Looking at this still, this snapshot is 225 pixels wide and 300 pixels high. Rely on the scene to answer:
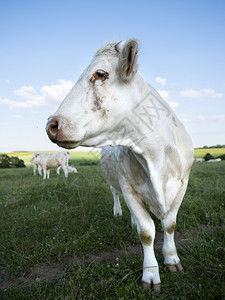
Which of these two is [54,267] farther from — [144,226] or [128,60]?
[128,60]

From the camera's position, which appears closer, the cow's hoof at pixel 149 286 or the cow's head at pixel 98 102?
the cow's head at pixel 98 102

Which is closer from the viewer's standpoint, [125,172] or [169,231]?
[125,172]

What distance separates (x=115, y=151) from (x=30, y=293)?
6.18 feet

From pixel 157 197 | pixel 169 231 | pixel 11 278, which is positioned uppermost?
pixel 157 197

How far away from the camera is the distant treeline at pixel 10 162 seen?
23688mm

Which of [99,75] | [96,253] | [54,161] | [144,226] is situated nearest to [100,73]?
[99,75]

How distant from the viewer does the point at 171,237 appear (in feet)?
10.0

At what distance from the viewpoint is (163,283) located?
2734 millimetres

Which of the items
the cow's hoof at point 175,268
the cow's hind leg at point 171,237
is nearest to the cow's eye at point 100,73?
the cow's hind leg at point 171,237

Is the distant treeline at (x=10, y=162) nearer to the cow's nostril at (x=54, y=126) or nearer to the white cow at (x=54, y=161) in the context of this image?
the white cow at (x=54, y=161)

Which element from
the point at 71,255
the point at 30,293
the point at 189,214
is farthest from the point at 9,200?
the point at 189,214

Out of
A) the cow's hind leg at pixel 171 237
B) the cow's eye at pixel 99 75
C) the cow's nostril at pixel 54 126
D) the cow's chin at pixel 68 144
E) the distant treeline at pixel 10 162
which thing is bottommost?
the distant treeline at pixel 10 162

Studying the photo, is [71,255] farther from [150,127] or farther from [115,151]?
[150,127]

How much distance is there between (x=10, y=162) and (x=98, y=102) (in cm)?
2416
